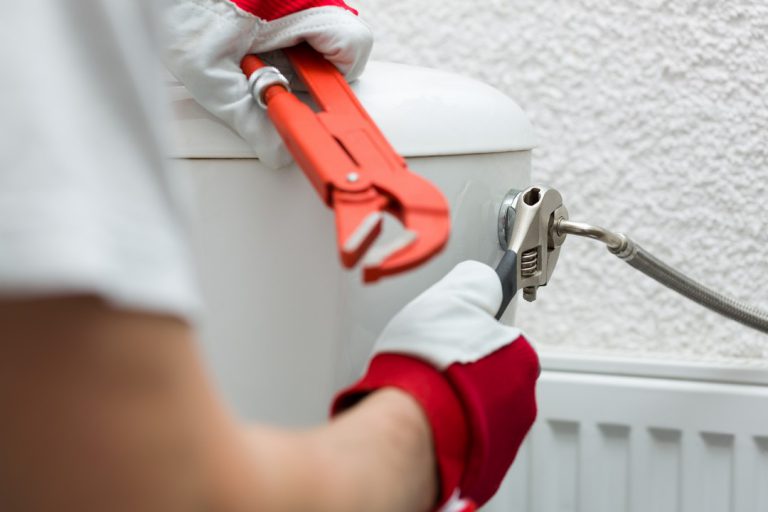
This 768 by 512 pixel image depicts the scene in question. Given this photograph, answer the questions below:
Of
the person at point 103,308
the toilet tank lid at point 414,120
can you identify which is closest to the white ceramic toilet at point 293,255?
the toilet tank lid at point 414,120

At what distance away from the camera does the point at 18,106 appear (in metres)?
0.16

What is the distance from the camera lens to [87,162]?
0.16 m

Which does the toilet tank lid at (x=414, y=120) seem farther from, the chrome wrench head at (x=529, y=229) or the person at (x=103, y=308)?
the person at (x=103, y=308)

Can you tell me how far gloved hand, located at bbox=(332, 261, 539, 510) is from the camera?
0.29 m

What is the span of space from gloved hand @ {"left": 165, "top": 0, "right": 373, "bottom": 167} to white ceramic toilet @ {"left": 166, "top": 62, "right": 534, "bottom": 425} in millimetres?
13

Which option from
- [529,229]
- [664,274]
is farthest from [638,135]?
[529,229]

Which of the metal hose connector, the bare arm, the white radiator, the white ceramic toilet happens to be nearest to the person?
the bare arm

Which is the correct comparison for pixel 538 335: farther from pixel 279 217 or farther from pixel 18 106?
pixel 18 106

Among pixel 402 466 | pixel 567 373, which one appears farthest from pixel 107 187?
pixel 567 373

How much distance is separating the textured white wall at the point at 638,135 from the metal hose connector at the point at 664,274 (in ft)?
0.24

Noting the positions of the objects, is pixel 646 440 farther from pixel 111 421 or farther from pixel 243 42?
pixel 111 421

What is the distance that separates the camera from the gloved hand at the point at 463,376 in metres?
0.29

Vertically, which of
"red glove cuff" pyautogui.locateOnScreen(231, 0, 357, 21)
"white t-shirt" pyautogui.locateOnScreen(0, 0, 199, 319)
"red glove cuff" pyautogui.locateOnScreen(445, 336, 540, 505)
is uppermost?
"white t-shirt" pyautogui.locateOnScreen(0, 0, 199, 319)

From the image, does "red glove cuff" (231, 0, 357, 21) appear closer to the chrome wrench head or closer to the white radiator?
the chrome wrench head
